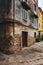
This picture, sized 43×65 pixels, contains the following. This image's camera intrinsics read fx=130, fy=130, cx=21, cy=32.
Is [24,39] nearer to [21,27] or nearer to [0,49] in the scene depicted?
[21,27]

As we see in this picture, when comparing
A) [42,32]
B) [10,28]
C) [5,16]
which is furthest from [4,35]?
[42,32]

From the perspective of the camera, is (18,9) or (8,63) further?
(18,9)

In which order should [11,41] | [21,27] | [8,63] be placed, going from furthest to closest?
1. [21,27]
2. [11,41]
3. [8,63]

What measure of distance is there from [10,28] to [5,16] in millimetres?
1448

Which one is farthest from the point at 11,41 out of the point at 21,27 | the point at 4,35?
the point at 21,27

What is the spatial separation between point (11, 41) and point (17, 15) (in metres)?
3.16

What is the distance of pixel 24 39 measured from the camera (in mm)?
18688

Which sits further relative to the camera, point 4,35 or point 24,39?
point 24,39

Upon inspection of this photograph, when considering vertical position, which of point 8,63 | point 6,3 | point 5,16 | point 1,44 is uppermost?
point 6,3

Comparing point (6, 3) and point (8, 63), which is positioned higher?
point (6, 3)

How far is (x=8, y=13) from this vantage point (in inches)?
561

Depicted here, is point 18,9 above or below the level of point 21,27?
above

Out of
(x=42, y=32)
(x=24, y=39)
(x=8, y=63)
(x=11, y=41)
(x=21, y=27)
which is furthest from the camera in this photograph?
(x=42, y=32)

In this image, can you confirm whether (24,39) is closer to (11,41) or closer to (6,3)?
(11,41)
